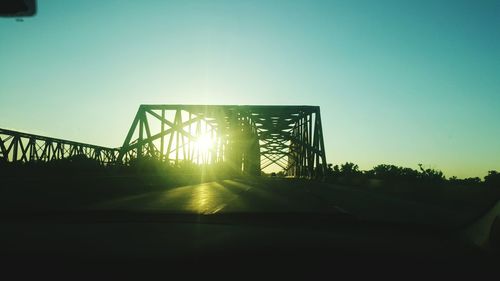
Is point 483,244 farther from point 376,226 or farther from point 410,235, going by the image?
point 376,226

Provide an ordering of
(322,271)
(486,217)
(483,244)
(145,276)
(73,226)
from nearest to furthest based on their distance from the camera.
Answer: (145,276)
(322,271)
(483,244)
(486,217)
(73,226)

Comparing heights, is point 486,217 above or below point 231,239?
above

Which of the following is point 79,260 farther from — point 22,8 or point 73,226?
point 73,226

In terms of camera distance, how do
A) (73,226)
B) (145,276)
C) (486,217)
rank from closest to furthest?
(145,276) → (486,217) → (73,226)

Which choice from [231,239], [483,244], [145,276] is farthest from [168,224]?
[483,244]

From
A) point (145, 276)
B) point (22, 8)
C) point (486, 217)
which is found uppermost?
point (22, 8)

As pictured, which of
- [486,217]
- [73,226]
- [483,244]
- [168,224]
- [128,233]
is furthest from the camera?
[168,224]

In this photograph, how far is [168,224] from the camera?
6.41 m

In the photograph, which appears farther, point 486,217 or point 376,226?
point 376,226

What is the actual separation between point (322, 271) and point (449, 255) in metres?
1.52

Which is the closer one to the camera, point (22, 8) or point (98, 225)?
point (22, 8)

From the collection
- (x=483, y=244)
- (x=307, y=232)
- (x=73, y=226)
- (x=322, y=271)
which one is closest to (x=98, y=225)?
(x=73, y=226)

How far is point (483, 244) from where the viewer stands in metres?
4.38

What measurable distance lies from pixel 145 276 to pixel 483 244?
136 inches
